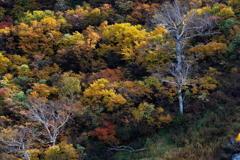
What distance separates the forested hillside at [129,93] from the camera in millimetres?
15453

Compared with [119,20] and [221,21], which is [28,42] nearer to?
[119,20]

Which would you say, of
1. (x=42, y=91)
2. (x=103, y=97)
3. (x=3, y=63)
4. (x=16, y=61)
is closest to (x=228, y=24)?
(x=103, y=97)

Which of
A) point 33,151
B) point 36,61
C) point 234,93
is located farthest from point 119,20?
point 33,151

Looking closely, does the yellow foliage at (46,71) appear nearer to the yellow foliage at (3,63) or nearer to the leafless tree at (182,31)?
the yellow foliage at (3,63)

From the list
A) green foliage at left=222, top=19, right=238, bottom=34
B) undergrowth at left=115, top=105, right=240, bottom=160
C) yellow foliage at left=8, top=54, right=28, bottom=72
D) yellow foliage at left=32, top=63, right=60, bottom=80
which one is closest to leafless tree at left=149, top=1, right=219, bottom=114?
green foliage at left=222, top=19, right=238, bottom=34

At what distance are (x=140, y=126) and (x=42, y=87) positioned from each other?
10.9 metres

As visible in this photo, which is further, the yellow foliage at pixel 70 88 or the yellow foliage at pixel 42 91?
the yellow foliage at pixel 70 88

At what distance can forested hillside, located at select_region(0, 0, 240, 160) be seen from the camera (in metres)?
15.5

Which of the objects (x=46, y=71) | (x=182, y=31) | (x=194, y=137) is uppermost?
(x=182, y=31)

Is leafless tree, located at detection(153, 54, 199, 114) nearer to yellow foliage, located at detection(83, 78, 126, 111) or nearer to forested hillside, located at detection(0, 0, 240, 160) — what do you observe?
forested hillside, located at detection(0, 0, 240, 160)

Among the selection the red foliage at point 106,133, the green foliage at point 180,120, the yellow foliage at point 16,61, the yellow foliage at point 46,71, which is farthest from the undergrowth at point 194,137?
the yellow foliage at point 16,61

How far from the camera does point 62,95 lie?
21.0m

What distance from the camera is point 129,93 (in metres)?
18.7

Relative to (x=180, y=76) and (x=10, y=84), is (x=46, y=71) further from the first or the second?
(x=180, y=76)
